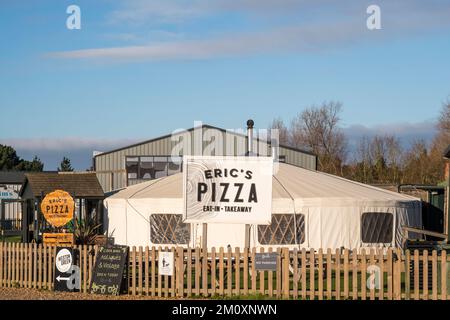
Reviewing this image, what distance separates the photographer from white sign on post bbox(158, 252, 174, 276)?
1803cm

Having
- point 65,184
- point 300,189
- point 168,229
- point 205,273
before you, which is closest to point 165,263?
point 205,273

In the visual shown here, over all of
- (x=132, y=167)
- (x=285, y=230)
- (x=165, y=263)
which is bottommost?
(x=165, y=263)

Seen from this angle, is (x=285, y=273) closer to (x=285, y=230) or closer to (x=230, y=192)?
(x=230, y=192)

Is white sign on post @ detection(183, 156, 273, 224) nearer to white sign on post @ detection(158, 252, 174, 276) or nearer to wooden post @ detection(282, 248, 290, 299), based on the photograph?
wooden post @ detection(282, 248, 290, 299)

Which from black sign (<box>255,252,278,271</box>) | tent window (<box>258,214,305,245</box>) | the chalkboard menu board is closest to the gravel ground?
the chalkboard menu board

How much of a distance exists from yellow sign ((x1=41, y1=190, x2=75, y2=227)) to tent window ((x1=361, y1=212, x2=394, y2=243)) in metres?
9.69

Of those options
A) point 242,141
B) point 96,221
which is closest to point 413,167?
point 242,141

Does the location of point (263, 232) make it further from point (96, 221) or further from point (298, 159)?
point (298, 159)

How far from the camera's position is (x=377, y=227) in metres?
27.1

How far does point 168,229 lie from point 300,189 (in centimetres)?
467

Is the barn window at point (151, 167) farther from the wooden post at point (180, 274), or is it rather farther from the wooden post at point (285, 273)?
the wooden post at point (285, 273)

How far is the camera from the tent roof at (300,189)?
26.6 metres

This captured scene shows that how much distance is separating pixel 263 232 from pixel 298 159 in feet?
72.0

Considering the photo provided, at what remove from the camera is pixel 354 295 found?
1711 centimetres
